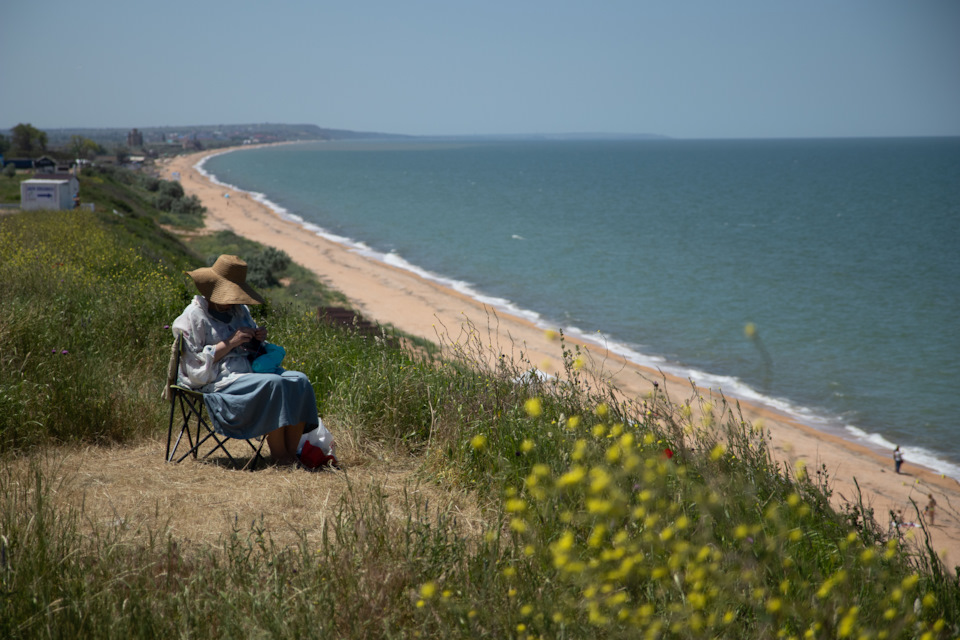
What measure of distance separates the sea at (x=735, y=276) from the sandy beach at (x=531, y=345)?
780mm

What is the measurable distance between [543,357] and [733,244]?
25776 mm

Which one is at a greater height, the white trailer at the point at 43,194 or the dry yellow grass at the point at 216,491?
the white trailer at the point at 43,194

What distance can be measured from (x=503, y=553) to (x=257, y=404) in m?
1.92

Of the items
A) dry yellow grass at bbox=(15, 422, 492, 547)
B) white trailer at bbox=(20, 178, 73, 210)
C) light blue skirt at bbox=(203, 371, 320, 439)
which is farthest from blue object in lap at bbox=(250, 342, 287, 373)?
white trailer at bbox=(20, 178, 73, 210)

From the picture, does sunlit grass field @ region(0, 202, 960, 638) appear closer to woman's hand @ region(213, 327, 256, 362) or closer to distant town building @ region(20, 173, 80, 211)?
woman's hand @ region(213, 327, 256, 362)

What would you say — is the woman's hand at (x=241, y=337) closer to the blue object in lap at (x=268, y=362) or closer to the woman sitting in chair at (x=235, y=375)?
the woman sitting in chair at (x=235, y=375)

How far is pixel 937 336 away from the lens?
20531 mm

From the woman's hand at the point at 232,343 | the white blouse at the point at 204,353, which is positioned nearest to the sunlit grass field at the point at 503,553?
the white blouse at the point at 204,353

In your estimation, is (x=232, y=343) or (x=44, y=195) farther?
(x=44, y=195)

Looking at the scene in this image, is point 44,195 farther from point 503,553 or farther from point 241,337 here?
point 503,553

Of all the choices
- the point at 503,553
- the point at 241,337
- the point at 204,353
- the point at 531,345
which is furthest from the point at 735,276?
the point at 503,553

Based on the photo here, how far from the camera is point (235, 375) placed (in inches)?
165

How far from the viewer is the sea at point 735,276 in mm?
15328

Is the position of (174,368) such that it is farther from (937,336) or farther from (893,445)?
(937,336)
